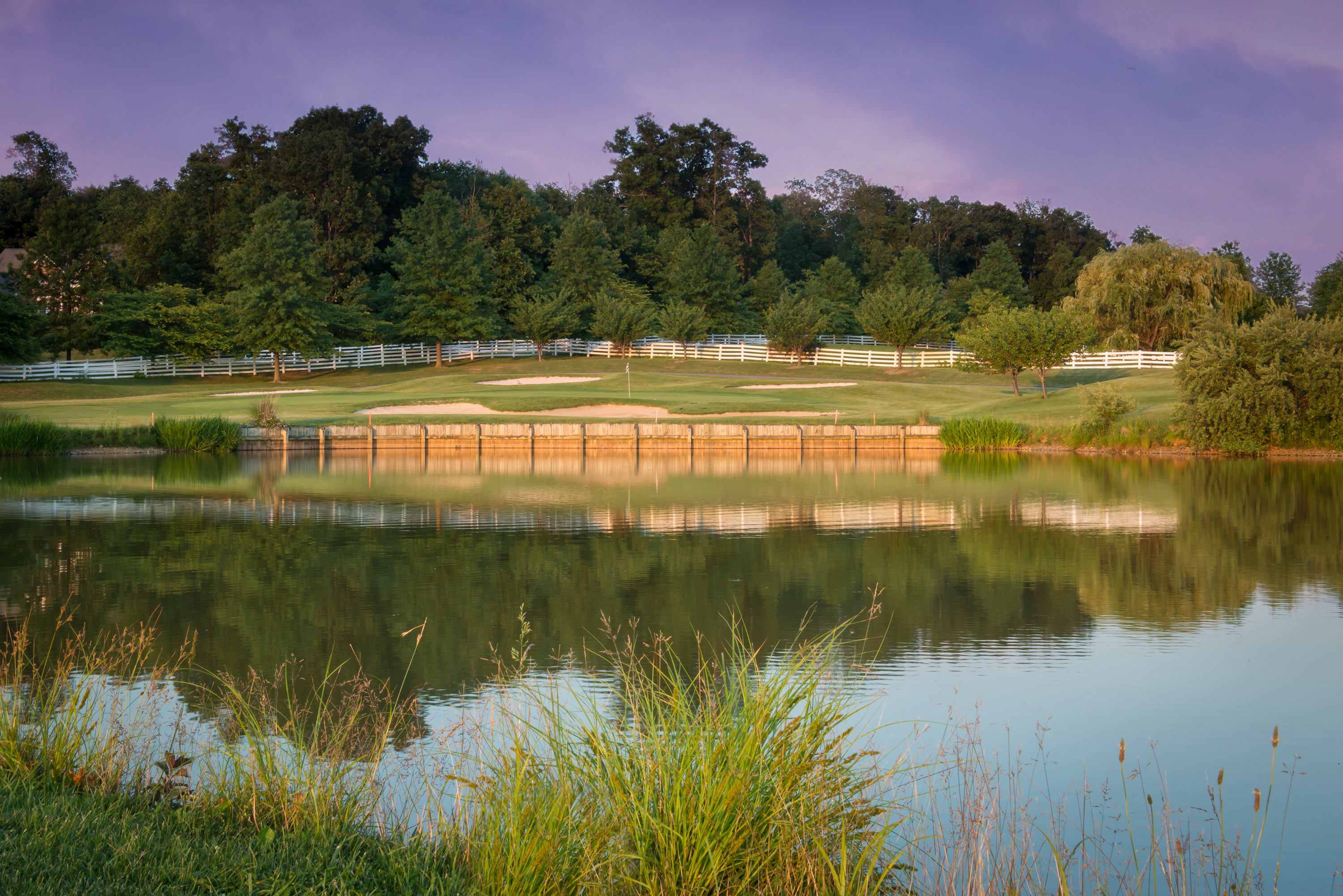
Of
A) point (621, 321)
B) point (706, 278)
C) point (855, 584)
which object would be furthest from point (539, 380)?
point (855, 584)

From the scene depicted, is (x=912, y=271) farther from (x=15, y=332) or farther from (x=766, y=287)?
(x=15, y=332)

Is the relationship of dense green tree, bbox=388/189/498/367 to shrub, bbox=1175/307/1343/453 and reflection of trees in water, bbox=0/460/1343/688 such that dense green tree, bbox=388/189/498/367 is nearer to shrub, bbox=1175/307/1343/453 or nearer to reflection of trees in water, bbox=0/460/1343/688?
shrub, bbox=1175/307/1343/453

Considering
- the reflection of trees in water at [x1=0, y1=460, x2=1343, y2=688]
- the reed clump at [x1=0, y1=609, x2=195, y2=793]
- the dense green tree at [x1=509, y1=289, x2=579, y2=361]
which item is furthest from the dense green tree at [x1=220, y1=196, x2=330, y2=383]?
the reed clump at [x1=0, y1=609, x2=195, y2=793]

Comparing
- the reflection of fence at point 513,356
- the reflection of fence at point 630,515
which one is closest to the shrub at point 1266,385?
the reflection of fence at point 630,515

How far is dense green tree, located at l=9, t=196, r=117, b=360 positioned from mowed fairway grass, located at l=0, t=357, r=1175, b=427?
21.7 ft

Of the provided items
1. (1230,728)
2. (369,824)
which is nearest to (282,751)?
(369,824)

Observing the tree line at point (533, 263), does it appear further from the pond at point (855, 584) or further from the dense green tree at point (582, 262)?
the pond at point (855, 584)

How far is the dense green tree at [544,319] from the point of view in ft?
230

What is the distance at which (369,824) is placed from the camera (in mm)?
5578

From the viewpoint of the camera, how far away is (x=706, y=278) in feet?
275

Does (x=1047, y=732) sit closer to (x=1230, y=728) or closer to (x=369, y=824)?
(x=1230, y=728)

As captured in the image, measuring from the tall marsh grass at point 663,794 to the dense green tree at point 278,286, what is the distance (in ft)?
187

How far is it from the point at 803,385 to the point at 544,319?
2166 centimetres

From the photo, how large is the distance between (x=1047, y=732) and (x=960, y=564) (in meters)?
7.21
